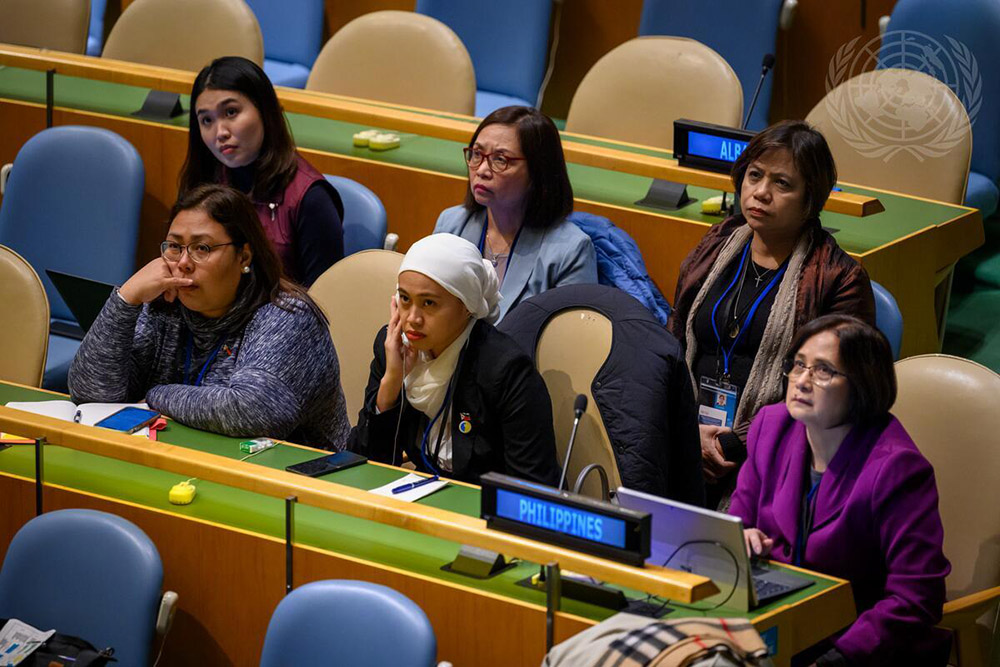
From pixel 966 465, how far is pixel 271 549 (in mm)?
1342

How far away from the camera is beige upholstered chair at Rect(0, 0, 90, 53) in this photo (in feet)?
16.8

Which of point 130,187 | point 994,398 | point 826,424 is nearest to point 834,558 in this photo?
point 826,424

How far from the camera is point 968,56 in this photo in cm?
437

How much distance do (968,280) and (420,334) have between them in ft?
8.39

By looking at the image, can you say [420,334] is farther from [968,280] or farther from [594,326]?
[968,280]

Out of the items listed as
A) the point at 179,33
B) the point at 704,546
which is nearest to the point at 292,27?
the point at 179,33

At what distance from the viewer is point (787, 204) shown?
2.94 metres

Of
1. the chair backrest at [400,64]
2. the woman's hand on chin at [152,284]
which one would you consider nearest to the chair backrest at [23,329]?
the woman's hand on chin at [152,284]

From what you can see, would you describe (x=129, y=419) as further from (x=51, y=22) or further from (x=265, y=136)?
(x=51, y=22)

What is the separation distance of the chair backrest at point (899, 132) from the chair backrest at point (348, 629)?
7.88ft

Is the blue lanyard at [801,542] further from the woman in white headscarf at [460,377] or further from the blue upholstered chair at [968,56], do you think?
the blue upholstered chair at [968,56]

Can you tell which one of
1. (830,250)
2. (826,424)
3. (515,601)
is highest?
(830,250)

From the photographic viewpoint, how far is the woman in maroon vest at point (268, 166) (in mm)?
3602

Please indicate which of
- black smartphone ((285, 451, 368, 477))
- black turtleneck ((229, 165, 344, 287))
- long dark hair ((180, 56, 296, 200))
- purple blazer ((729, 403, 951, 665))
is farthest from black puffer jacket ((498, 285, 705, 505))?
long dark hair ((180, 56, 296, 200))
